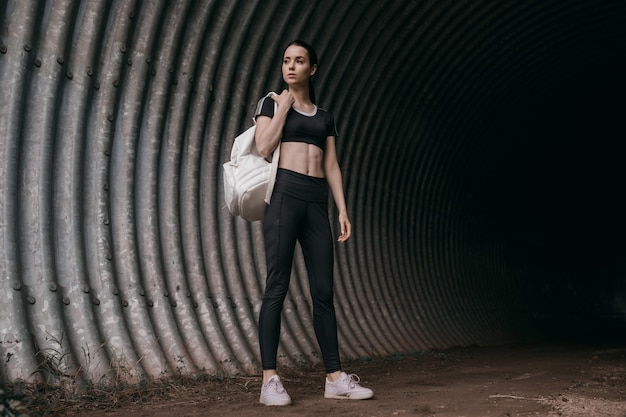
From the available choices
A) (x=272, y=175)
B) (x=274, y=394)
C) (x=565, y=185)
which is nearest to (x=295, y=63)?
(x=272, y=175)

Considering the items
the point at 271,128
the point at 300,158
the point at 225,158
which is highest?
the point at 225,158

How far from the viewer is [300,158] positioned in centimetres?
448

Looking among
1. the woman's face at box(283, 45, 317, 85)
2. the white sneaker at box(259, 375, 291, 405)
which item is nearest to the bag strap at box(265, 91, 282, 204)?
the woman's face at box(283, 45, 317, 85)

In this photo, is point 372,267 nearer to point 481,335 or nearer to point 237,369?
point 481,335

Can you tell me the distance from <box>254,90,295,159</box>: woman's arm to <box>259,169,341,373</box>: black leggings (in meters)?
0.18

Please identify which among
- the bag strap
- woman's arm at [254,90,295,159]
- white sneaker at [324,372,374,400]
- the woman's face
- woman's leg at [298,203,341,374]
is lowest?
white sneaker at [324,372,374,400]

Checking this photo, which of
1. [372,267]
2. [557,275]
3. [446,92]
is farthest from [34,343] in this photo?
[557,275]

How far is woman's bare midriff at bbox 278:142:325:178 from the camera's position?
4.46 meters

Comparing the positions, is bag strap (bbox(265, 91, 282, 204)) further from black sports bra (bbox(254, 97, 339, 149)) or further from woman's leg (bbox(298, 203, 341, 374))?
woman's leg (bbox(298, 203, 341, 374))

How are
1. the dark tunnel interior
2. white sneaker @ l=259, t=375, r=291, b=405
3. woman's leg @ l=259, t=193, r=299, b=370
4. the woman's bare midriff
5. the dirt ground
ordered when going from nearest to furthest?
the dirt ground < white sneaker @ l=259, t=375, r=291, b=405 < woman's leg @ l=259, t=193, r=299, b=370 < the woman's bare midriff < the dark tunnel interior

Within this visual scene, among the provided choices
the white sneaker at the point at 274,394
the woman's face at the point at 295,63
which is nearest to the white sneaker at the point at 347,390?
the white sneaker at the point at 274,394

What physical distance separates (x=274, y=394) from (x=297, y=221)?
3.27ft

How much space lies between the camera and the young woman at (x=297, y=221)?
4.33 meters

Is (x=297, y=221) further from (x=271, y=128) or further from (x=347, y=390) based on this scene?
(x=347, y=390)
